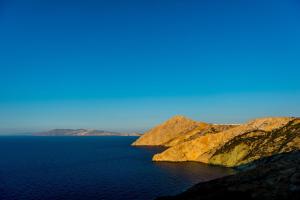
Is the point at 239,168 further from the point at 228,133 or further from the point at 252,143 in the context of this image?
the point at 228,133

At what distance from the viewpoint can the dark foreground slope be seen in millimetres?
65825

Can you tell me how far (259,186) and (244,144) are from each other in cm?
10064

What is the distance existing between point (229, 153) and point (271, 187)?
99.7m

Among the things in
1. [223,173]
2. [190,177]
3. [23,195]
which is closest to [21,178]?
[23,195]

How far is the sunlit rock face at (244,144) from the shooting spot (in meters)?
151

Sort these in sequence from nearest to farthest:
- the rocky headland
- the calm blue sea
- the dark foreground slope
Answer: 1. the dark foreground slope
2. the rocky headland
3. the calm blue sea

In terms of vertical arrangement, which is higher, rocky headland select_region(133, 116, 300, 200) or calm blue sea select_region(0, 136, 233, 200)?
rocky headland select_region(133, 116, 300, 200)

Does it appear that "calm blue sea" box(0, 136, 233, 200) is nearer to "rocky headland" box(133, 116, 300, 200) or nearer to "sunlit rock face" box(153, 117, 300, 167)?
"sunlit rock face" box(153, 117, 300, 167)

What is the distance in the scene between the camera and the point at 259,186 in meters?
71.9

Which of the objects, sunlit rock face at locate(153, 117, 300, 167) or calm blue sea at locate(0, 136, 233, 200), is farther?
sunlit rock face at locate(153, 117, 300, 167)

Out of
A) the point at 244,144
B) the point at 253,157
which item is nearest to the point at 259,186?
the point at 253,157

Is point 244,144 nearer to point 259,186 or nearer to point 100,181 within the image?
point 100,181

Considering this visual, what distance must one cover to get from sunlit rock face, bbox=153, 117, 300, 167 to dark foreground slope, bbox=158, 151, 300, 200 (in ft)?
201

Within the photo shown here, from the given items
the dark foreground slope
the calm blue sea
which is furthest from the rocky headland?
the calm blue sea
